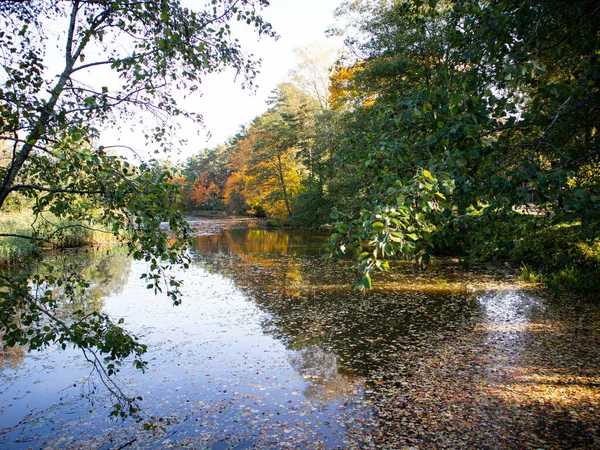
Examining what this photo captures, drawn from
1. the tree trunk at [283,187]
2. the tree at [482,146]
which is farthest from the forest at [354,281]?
the tree trunk at [283,187]

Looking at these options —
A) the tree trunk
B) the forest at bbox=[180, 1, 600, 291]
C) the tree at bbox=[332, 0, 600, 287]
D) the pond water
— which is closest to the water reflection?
the pond water

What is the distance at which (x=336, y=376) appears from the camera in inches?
221

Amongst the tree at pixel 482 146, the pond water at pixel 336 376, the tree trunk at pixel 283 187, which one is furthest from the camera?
the tree trunk at pixel 283 187

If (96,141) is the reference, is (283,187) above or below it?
above

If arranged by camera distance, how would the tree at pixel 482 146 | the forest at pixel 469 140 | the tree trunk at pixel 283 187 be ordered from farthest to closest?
the tree trunk at pixel 283 187
the forest at pixel 469 140
the tree at pixel 482 146

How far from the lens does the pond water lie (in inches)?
165

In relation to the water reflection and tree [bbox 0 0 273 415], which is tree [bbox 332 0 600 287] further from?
the water reflection

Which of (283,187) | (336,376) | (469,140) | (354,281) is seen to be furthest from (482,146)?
(283,187)

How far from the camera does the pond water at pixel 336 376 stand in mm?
4180

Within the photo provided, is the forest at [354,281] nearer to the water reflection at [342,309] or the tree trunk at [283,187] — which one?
the water reflection at [342,309]

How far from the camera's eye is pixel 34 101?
8.98 ft

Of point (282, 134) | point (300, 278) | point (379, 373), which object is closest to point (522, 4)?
point (379, 373)

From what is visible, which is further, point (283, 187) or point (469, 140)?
point (283, 187)

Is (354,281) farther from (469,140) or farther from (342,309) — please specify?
(342,309)
